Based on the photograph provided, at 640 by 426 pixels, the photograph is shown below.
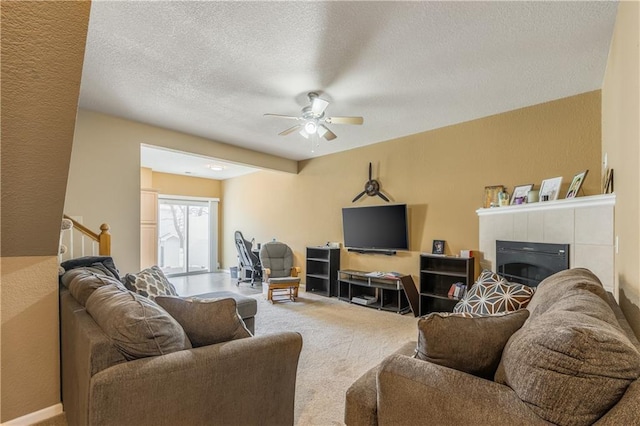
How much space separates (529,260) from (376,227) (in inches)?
85.5

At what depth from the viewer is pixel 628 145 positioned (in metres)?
1.70

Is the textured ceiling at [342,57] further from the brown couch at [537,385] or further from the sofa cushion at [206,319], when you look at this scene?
the brown couch at [537,385]

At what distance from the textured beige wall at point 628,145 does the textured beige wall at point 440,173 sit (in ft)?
4.45

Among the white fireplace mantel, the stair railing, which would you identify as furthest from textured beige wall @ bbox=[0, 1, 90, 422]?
the white fireplace mantel

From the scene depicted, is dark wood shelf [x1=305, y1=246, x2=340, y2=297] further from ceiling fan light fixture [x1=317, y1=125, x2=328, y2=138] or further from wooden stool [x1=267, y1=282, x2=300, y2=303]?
ceiling fan light fixture [x1=317, y1=125, x2=328, y2=138]

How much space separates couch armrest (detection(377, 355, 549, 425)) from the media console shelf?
337 cm

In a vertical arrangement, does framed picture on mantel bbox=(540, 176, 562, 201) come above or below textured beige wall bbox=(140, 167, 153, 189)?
below

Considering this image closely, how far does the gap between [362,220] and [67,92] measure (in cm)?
426

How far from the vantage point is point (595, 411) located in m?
0.76

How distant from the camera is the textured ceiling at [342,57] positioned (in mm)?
2020

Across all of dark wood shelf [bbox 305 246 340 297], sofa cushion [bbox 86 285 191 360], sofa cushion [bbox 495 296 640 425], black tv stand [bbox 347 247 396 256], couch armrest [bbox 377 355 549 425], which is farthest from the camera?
dark wood shelf [bbox 305 246 340 297]

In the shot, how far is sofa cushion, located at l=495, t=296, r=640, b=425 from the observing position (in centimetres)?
75

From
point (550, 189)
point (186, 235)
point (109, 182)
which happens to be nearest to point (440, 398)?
point (550, 189)

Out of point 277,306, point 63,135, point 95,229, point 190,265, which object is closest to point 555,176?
point 277,306
